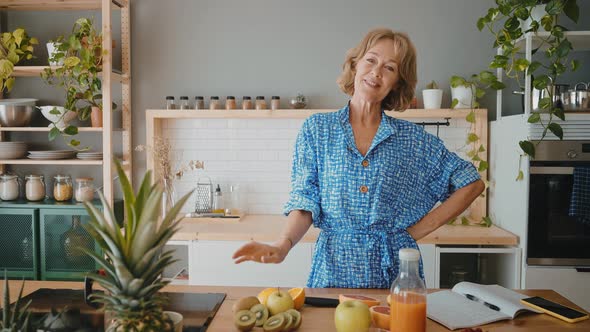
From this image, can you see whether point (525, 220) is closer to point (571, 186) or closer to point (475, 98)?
point (571, 186)

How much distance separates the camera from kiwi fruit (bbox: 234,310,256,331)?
4.88 ft

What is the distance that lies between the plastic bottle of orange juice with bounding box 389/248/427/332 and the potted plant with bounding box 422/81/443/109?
268cm

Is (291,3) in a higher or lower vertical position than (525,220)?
higher

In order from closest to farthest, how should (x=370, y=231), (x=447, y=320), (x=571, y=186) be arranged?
1. (x=447, y=320)
2. (x=370, y=231)
3. (x=571, y=186)

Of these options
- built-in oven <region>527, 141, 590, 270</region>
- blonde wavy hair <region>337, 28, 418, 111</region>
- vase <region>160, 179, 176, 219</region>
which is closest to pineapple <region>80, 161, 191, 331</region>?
blonde wavy hair <region>337, 28, 418, 111</region>

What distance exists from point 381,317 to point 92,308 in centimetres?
95

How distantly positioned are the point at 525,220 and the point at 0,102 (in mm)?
3890

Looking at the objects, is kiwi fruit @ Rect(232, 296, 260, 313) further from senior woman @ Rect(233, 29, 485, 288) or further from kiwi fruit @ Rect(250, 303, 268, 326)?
senior woman @ Rect(233, 29, 485, 288)

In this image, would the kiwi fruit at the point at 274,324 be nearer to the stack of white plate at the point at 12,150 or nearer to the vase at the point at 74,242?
the vase at the point at 74,242

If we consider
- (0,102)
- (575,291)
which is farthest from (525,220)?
(0,102)

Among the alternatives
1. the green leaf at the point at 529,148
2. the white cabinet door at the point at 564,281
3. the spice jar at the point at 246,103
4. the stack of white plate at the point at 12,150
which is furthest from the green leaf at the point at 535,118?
the stack of white plate at the point at 12,150

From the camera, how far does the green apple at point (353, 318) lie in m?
1.41

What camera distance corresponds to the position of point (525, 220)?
321cm

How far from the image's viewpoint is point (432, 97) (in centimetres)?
385
